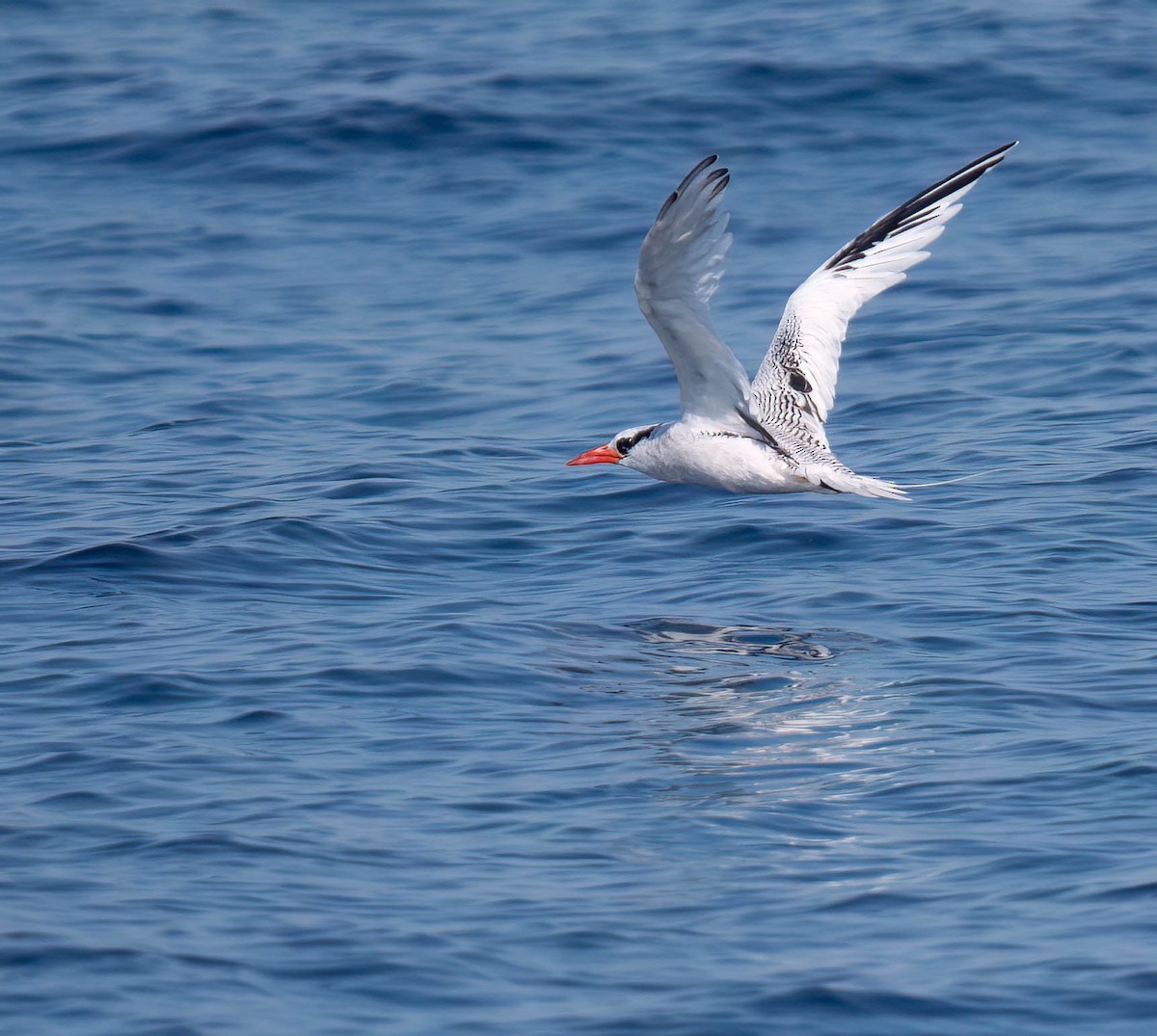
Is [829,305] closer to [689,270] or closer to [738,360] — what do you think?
[738,360]

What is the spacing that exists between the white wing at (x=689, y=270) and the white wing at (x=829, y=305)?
106 centimetres

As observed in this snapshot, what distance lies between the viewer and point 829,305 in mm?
13289

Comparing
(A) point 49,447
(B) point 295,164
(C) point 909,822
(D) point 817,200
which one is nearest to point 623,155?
(D) point 817,200

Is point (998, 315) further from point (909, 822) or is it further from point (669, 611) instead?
point (909, 822)

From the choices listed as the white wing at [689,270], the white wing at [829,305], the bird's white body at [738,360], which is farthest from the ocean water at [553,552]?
the white wing at [689,270]

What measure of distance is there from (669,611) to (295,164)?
12189 mm

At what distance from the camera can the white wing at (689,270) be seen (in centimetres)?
1021

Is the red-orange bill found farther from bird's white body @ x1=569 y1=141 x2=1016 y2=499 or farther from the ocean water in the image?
the ocean water

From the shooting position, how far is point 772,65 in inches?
917

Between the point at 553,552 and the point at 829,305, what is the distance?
9.16 feet

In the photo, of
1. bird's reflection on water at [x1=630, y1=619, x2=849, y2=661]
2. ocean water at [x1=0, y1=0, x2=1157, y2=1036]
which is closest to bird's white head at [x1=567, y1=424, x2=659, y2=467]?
ocean water at [x1=0, y1=0, x2=1157, y2=1036]

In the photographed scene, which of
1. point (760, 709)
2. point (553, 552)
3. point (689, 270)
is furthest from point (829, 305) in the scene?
point (760, 709)

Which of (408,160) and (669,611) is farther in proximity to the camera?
(408,160)

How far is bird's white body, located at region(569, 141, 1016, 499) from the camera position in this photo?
10.4 metres
